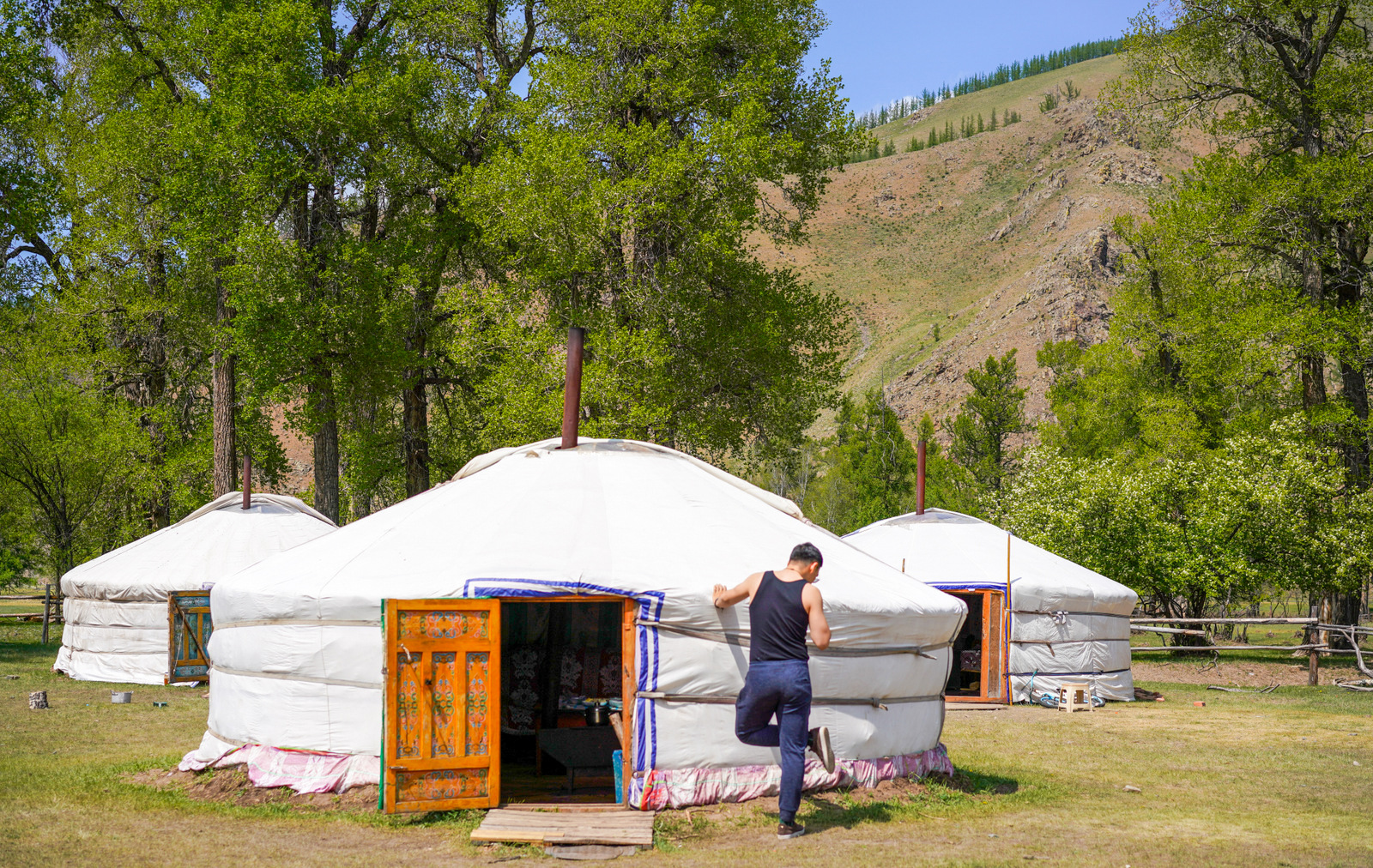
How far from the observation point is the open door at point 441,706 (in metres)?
5.54

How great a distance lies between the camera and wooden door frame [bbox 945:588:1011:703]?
11609 millimetres

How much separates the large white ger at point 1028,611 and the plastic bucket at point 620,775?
635cm

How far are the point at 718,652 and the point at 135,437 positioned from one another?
1672 cm

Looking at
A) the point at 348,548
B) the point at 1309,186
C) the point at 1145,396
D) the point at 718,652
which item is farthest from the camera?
the point at 1145,396

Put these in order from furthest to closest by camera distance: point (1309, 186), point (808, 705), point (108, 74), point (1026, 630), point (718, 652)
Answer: point (108, 74) → point (1309, 186) → point (1026, 630) → point (718, 652) → point (808, 705)

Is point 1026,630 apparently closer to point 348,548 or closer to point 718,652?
point 718,652

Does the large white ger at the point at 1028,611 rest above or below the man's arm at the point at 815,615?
below

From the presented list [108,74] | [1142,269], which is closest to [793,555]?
[108,74]

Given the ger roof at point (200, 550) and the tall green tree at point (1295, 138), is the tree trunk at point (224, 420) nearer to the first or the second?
the ger roof at point (200, 550)

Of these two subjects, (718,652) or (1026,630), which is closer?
(718,652)

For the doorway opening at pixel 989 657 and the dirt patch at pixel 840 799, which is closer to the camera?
the dirt patch at pixel 840 799

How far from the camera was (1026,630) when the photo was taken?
12.0m

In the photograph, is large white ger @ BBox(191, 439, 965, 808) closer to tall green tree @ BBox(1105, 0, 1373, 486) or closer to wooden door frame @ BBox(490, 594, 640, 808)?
wooden door frame @ BBox(490, 594, 640, 808)

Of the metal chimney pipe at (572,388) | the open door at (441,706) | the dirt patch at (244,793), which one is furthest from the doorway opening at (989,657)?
the dirt patch at (244,793)
